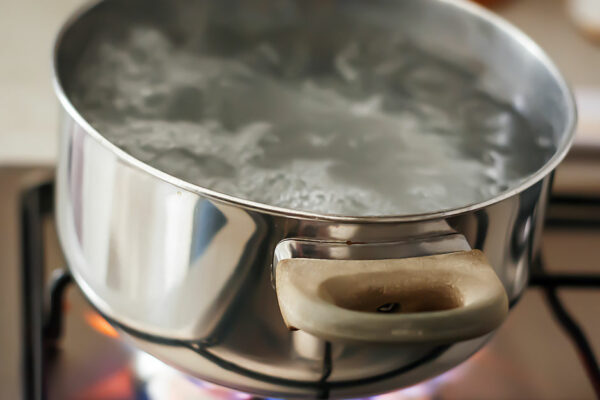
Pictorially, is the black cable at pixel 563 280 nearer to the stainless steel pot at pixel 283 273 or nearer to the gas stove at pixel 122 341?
the gas stove at pixel 122 341

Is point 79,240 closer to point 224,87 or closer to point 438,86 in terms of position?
point 224,87

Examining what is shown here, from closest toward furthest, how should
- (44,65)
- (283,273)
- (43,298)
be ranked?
(283,273) → (43,298) → (44,65)

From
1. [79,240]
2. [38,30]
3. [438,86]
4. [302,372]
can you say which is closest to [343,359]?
[302,372]

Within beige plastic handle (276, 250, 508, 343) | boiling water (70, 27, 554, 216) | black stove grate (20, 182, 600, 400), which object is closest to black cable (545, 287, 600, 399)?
black stove grate (20, 182, 600, 400)

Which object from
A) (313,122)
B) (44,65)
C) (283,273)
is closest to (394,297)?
(283,273)

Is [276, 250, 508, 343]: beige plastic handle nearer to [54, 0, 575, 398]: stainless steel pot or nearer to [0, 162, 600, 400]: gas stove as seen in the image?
[54, 0, 575, 398]: stainless steel pot

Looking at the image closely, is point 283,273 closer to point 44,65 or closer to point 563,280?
point 563,280
